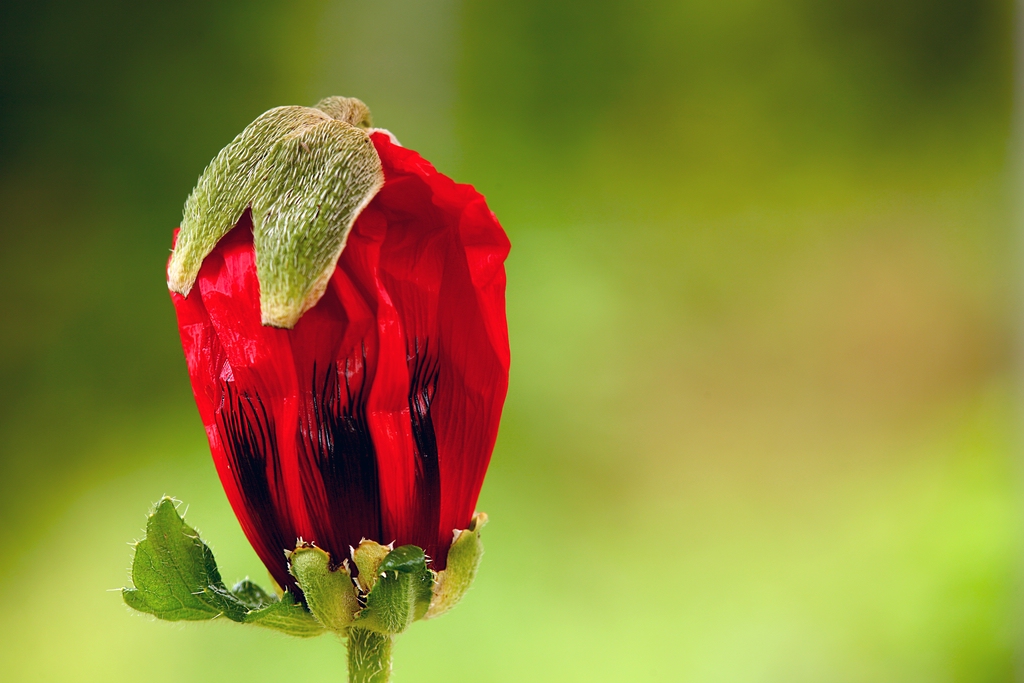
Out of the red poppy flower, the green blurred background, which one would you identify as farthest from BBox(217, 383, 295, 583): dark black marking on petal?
the green blurred background

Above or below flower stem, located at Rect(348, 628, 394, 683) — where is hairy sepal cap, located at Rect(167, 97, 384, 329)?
above

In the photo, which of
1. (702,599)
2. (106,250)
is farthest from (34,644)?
(702,599)

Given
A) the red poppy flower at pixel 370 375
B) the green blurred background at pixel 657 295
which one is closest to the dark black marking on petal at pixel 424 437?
the red poppy flower at pixel 370 375

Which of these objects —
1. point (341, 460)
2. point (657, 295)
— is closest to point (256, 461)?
point (341, 460)

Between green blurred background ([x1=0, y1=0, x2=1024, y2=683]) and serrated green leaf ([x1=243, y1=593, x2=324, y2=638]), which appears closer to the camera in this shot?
serrated green leaf ([x1=243, y1=593, x2=324, y2=638])

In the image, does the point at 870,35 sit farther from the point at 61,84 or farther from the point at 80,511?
the point at 80,511

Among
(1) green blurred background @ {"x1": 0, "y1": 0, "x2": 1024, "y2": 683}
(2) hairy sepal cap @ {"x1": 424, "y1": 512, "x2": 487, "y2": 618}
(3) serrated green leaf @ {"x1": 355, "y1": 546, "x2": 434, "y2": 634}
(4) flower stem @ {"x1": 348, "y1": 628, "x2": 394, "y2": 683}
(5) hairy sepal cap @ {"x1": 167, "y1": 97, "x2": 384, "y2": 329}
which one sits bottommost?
(4) flower stem @ {"x1": 348, "y1": 628, "x2": 394, "y2": 683}

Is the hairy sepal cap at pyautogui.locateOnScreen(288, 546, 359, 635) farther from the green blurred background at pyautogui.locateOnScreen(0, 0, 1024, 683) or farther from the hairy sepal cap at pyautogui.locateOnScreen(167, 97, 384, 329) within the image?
the green blurred background at pyautogui.locateOnScreen(0, 0, 1024, 683)
